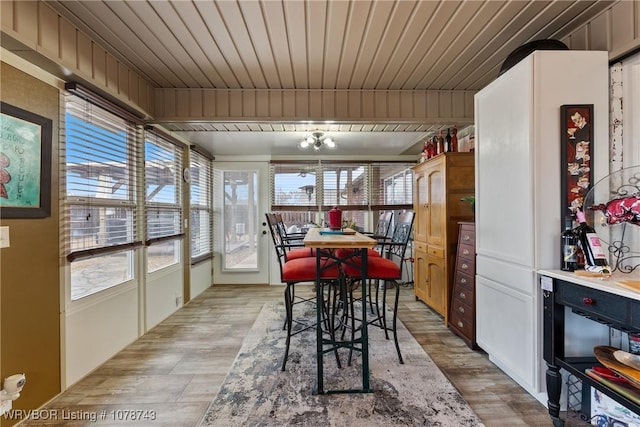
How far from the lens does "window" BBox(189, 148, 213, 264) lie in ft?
13.3

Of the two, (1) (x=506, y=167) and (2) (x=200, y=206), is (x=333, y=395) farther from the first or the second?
(2) (x=200, y=206)

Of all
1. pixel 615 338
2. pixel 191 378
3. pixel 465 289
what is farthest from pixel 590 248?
pixel 191 378

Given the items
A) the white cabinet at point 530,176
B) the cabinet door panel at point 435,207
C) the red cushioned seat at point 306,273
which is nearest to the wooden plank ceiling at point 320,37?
the white cabinet at point 530,176

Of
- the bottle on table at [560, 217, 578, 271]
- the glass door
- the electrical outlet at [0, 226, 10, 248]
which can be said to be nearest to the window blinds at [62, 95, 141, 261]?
the electrical outlet at [0, 226, 10, 248]

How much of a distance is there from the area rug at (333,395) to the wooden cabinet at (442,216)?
81 centimetres

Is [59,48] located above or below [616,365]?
above

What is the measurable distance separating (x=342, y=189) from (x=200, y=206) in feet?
7.42

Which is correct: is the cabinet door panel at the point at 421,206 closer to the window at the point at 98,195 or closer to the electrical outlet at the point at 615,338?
the electrical outlet at the point at 615,338

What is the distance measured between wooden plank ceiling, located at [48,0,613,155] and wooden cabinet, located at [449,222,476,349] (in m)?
1.45

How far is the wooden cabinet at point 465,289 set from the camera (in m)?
2.50

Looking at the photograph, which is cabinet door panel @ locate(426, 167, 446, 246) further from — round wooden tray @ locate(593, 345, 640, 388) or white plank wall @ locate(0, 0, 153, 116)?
white plank wall @ locate(0, 0, 153, 116)

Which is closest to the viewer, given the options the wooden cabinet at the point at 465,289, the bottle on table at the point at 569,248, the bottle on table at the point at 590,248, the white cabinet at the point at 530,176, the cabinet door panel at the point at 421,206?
the bottle on table at the point at 590,248

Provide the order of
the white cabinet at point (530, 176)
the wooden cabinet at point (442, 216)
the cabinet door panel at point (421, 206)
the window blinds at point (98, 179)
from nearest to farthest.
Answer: the white cabinet at point (530, 176)
the window blinds at point (98, 179)
the wooden cabinet at point (442, 216)
the cabinet door panel at point (421, 206)

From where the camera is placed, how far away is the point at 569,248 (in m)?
1.60
